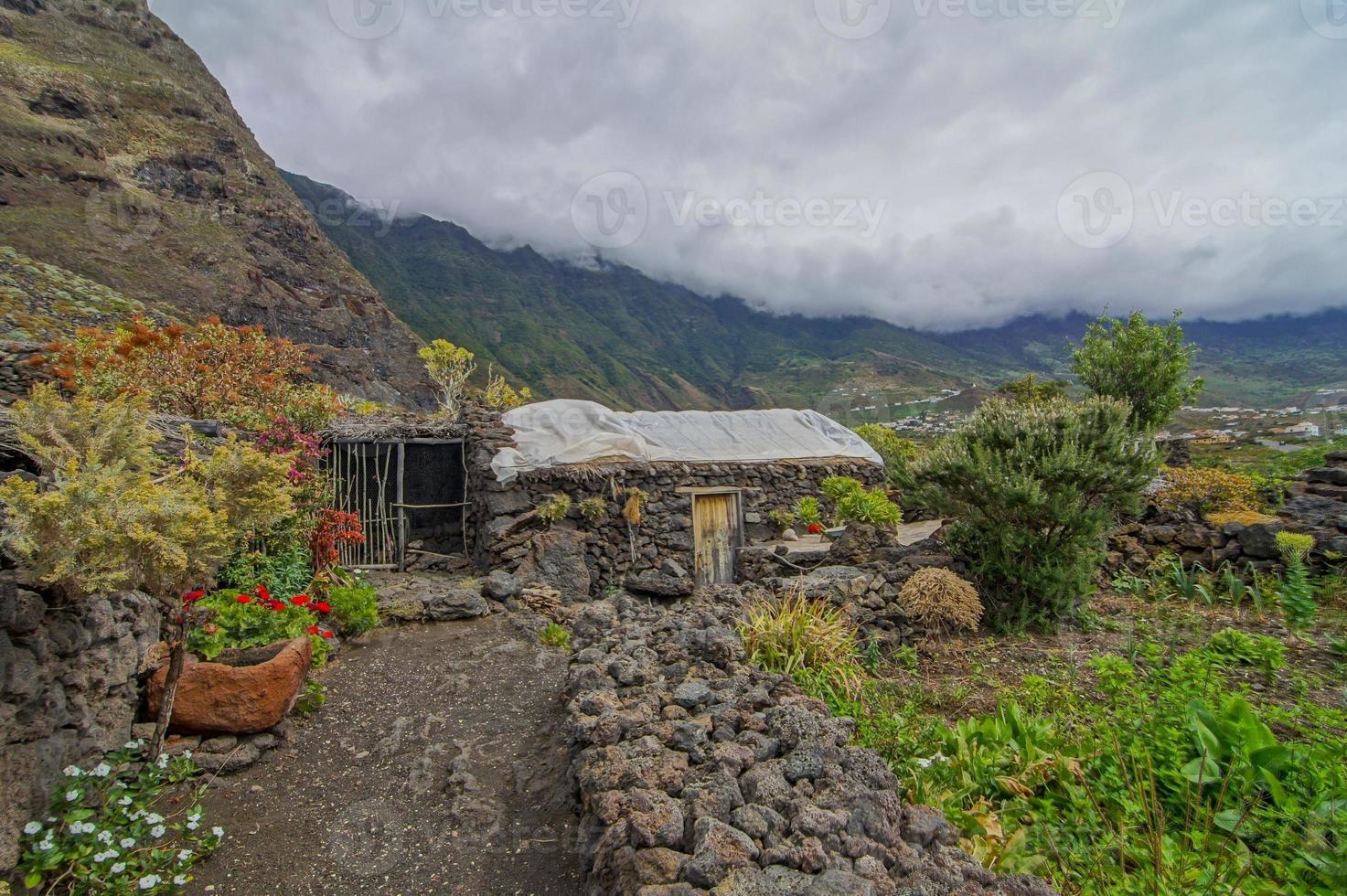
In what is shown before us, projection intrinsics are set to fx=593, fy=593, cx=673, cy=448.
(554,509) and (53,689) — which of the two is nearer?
(53,689)

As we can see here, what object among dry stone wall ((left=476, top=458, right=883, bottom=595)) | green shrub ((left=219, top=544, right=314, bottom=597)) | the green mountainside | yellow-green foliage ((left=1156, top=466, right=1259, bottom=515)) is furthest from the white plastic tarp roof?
the green mountainside

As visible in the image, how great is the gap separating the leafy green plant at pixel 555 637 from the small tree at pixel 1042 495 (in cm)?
491

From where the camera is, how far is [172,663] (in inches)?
152

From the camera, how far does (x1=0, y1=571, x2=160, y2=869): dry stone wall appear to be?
3027 mm

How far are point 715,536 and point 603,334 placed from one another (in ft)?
340

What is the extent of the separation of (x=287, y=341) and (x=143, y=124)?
4397 centimetres

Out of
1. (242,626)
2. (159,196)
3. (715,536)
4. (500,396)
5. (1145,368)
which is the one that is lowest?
(715,536)

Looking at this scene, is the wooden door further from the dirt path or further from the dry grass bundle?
the dirt path

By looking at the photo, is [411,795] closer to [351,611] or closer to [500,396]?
[351,611]

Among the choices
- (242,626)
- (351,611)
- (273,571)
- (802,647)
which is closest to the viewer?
(802,647)

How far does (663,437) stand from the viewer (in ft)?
43.2

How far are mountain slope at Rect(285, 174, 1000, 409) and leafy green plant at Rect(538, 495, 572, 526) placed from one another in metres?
58.4

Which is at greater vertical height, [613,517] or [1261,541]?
[1261,541]

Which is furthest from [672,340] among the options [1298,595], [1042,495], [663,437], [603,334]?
[1298,595]
